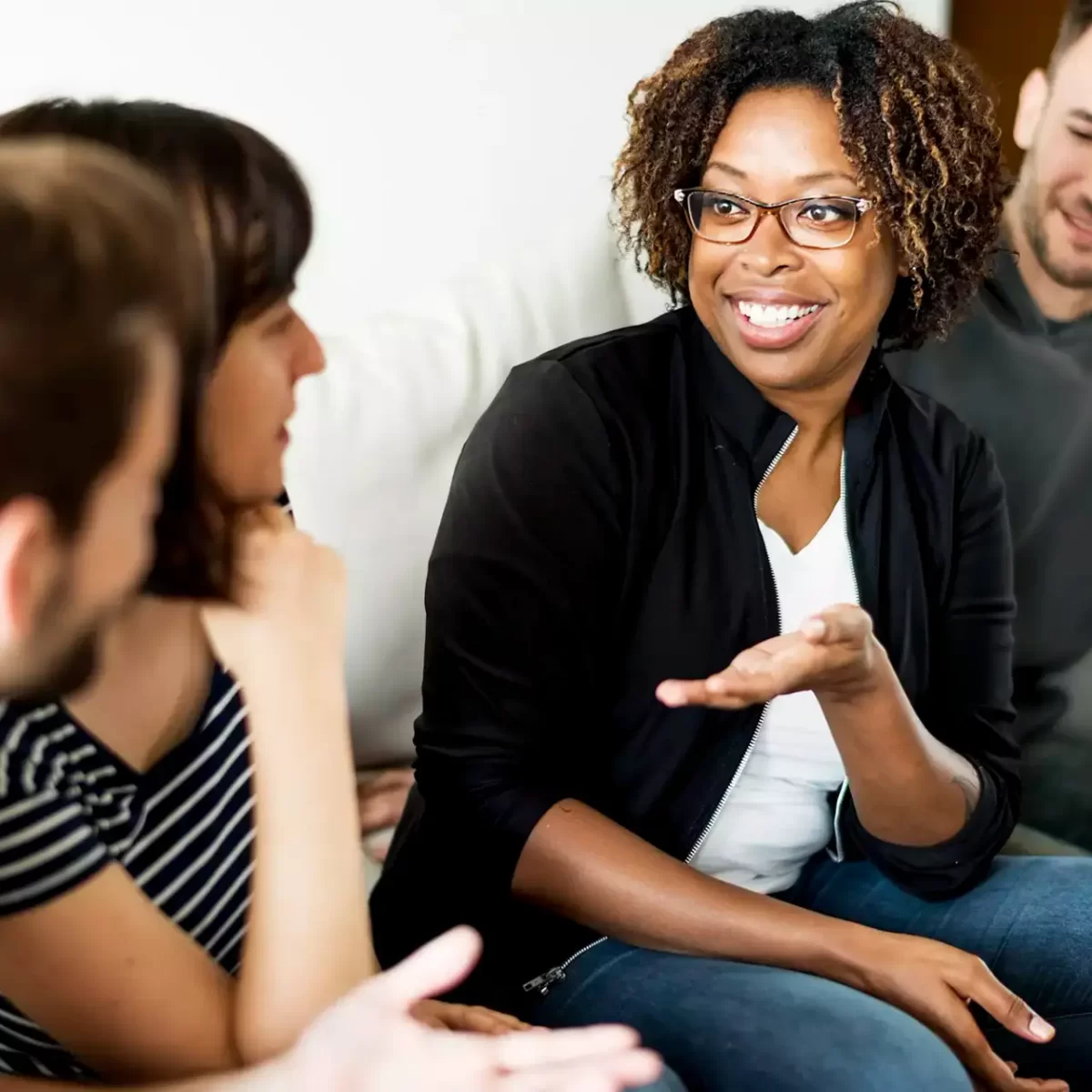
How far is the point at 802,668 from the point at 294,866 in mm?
286

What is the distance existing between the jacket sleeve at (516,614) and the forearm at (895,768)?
160 mm

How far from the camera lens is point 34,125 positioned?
1.52 ft

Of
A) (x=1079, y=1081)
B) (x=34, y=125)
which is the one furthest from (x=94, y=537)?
(x=1079, y=1081)

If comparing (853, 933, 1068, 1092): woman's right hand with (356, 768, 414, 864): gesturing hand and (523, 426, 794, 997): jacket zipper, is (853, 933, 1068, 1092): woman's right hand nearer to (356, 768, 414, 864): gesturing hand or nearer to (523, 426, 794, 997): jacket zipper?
(523, 426, 794, 997): jacket zipper

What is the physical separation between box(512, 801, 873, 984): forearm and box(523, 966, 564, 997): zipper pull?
1.6 inches

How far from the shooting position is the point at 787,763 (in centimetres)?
81

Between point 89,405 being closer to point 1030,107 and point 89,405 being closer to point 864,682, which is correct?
point 864,682

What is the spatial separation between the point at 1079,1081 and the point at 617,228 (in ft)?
2.23

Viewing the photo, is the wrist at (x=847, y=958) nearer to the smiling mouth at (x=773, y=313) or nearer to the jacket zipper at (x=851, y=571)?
the jacket zipper at (x=851, y=571)

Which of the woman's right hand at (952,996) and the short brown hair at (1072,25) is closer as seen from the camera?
the woman's right hand at (952,996)

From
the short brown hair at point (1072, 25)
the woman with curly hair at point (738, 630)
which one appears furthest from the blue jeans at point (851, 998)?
the short brown hair at point (1072, 25)

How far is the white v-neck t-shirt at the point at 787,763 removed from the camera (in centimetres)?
80

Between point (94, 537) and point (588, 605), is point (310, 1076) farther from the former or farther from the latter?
point (588, 605)

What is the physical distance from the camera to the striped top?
0.44 metres
